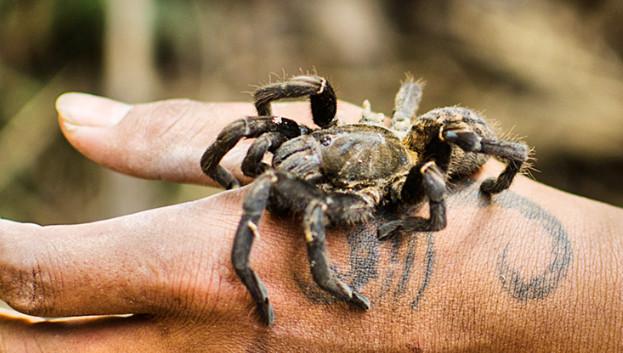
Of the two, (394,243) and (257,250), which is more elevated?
(394,243)

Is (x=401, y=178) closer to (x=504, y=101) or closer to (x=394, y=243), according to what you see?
(x=394, y=243)

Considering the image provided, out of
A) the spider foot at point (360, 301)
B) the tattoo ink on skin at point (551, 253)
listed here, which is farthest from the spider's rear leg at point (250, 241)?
the tattoo ink on skin at point (551, 253)

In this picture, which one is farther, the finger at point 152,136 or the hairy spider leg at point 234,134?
the finger at point 152,136

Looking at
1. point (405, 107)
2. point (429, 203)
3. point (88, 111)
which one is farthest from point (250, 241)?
point (88, 111)

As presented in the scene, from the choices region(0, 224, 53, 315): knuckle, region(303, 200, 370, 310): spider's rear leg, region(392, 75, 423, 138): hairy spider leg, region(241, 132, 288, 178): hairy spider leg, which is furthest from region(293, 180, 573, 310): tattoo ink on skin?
region(0, 224, 53, 315): knuckle

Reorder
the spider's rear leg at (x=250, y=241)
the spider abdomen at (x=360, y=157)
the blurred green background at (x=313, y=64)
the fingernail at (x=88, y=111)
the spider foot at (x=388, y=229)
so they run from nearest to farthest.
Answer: the spider's rear leg at (x=250, y=241) < the spider foot at (x=388, y=229) < the spider abdomen at (x=360, y=157) < the fingernail at (x=88, y=111) < the blurred green background at (x=313, y=64)

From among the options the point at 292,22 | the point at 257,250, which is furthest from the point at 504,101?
the point at 257,250

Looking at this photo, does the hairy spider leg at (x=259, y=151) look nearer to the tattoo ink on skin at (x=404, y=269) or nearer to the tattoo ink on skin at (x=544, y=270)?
the tattoo ink on skin at (x=404, y=269)
